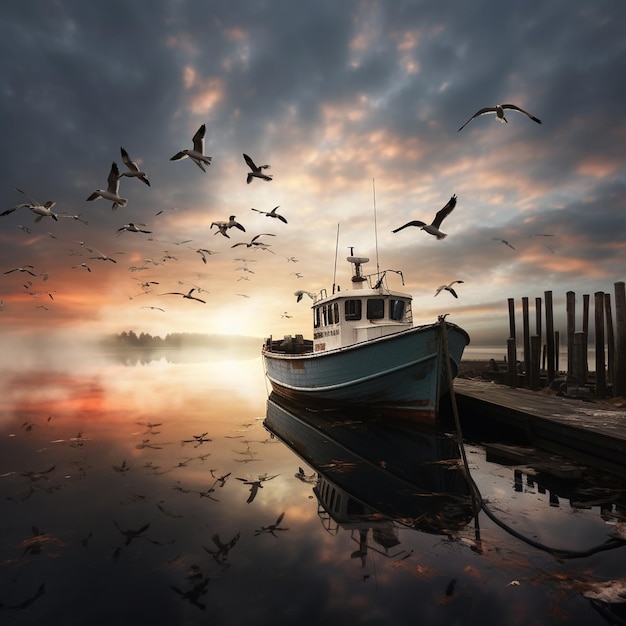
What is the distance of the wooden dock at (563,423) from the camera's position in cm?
799

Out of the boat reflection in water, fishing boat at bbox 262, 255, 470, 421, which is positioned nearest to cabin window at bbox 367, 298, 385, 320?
fishing boat at bbox 262, 255, 470, 421

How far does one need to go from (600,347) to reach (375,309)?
8627 millimetres

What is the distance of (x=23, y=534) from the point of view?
6.03 m

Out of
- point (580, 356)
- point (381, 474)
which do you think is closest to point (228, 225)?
point (381, 474)

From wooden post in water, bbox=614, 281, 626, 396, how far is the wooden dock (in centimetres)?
303

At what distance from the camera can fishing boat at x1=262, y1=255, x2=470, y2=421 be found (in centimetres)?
1229

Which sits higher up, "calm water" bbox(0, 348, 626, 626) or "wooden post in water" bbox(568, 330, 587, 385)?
"wooden post in water" bbox(568, 330, 587, 385)

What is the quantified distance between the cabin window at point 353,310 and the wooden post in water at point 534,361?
27.2 ft

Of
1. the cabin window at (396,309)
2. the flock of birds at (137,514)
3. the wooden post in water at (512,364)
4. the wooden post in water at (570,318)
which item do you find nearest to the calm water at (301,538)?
the flock of birds at (137,514)

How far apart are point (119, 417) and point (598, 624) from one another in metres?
18.0

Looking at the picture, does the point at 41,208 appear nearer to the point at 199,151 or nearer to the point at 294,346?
the point at 199,151

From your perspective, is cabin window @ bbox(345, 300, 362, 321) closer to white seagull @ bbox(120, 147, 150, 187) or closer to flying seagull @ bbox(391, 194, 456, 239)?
flying seagull @ bbox(391, 194, 456, 239)

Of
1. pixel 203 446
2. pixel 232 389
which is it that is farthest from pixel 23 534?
pixel 232 389

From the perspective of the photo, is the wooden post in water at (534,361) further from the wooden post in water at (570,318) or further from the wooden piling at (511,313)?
the wooden piling at (511,313)
